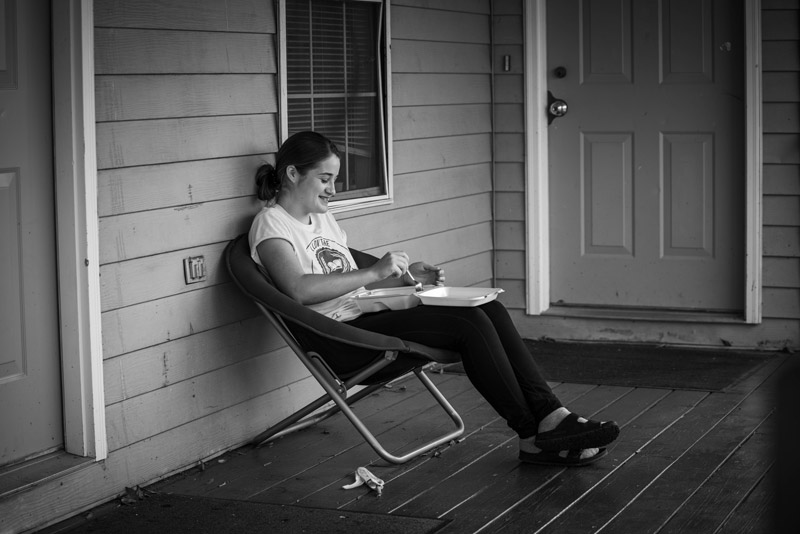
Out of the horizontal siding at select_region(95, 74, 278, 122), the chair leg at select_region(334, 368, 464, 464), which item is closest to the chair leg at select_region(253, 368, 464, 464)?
the chair leg at select_region(334, 368, 464, 464)

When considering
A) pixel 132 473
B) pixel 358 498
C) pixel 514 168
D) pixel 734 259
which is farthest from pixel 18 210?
pixel 734 259

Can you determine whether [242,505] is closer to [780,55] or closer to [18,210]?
[18,210]

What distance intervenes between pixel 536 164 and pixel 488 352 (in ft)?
7.72

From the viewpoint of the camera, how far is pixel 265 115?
12.7ft

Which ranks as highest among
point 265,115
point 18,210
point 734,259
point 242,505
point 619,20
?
point 619,20

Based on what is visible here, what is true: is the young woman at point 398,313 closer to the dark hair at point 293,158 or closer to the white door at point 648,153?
the dark hair at point 293,158

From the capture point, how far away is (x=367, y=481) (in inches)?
129

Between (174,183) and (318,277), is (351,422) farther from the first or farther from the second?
(174,183)

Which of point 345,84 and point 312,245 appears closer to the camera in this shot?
point 312,245

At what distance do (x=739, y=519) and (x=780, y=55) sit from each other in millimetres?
2747

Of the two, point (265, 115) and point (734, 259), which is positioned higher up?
point (265, 115)

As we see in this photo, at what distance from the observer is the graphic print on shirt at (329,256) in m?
3.66

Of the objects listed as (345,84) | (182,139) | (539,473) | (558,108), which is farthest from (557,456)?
(558,108)

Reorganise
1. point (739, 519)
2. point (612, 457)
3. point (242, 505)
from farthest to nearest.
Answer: point (612, 457) < point (242, 505) < point (739, 519)
